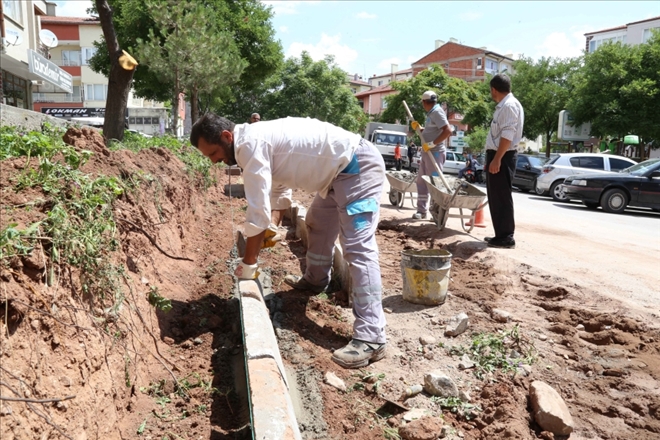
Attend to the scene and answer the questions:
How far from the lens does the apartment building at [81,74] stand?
45.5 m

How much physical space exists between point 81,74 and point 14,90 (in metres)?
26.4

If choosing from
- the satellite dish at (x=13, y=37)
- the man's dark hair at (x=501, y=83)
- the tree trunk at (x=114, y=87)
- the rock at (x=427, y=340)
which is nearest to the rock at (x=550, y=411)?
the rock at (x=427, y=340)

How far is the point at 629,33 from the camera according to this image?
47.8 m

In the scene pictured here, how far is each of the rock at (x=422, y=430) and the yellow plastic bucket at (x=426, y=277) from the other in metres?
1.74

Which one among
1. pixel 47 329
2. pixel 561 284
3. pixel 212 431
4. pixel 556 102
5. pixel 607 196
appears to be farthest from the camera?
pixel 556 102

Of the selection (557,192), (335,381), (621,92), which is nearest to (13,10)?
(557,192)

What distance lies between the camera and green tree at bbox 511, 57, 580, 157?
113 feet

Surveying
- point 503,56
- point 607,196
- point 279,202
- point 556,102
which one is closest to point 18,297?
point 279,202

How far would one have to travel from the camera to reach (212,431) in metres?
2.84

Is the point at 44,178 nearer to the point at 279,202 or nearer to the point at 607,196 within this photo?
the point at 279,202

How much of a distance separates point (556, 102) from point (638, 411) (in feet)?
114

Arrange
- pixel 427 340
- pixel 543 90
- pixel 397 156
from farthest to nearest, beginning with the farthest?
1. pixel 543 90
2. pixel 397 156
3. pixel 427 340

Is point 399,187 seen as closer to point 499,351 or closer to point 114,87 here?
point 114,87

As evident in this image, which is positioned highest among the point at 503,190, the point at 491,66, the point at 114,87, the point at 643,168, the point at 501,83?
the point at 491,66
